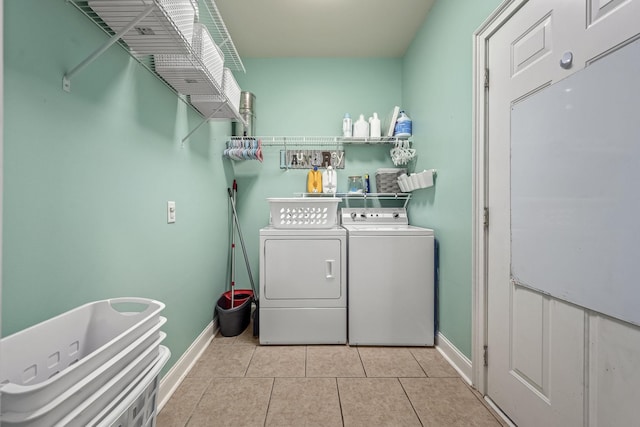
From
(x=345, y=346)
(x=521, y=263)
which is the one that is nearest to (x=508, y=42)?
(x=521, y=263)

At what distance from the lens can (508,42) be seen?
4.17 feet

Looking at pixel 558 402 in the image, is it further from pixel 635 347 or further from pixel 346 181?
pixel 346 181

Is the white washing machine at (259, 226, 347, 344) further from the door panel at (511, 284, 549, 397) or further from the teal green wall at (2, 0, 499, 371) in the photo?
the door panel at (511, 284, 549, 397)

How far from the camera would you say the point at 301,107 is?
2.66 m

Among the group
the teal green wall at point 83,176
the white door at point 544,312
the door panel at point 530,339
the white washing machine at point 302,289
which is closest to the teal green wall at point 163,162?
the teal green wall at point 83,176

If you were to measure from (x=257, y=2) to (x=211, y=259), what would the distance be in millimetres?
2018

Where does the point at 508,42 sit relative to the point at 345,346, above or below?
above

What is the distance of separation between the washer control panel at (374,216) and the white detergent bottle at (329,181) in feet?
0.77

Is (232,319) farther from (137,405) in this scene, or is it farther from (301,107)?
(301,107)

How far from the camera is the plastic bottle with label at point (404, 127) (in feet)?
7.84

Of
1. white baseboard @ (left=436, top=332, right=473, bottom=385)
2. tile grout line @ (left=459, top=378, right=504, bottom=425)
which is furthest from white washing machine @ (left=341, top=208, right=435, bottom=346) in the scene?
tile grout line @ (left=459, top=378, right=504, bottom=425)

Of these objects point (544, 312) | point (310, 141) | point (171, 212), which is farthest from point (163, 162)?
point (544, 312)

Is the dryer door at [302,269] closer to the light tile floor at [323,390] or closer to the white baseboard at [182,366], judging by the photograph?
the light tile floor at [323,390]

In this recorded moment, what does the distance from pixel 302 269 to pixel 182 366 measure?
96 centimetres
